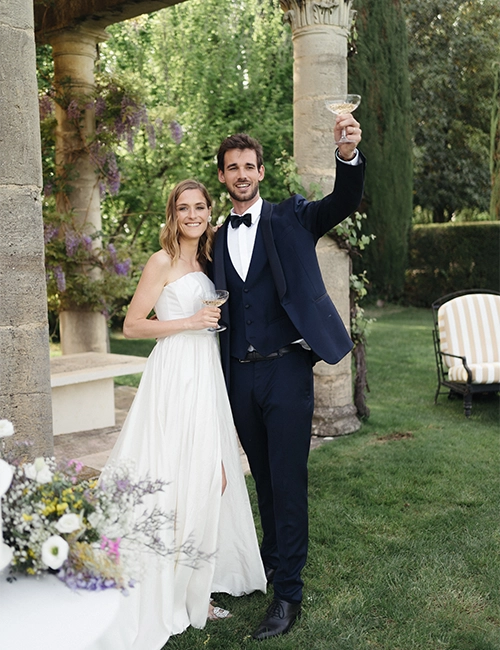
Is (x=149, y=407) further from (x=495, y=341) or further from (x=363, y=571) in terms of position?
(x=495, y=341)

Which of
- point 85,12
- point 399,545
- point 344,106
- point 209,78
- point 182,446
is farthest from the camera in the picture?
point 209,78

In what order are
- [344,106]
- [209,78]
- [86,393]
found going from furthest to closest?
[209,78] < [86,393] < [344,106]

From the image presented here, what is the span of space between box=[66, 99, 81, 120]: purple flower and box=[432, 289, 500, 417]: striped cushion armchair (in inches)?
162

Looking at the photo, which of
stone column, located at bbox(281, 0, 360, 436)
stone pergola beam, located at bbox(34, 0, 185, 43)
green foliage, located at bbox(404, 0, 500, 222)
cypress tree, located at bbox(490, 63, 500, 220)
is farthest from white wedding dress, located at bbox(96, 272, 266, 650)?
green foliage, located at bbox(404, 0, 500, 222)

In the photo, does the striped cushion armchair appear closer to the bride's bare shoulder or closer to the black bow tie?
the black bow tie

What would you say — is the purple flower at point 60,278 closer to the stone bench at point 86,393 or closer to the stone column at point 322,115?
the stone bench at point 86,393

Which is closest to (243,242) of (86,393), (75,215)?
(86,393)

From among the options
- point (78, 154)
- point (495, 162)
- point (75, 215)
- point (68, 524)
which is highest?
point (495, 162)

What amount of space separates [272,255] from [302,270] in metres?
0.15

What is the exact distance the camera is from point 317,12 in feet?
19.3

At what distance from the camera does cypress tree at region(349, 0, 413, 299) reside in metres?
15.0

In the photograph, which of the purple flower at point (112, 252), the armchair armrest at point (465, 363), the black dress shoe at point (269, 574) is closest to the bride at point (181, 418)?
the black dress shoe at point (269, 574)

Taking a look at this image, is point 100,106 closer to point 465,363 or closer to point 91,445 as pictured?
point 91,445

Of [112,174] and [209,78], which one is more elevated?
[209,78]
